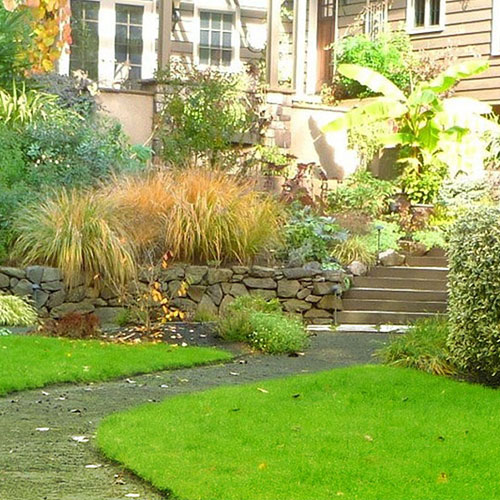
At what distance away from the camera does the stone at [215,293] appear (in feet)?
50.3

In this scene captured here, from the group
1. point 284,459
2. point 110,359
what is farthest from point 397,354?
point 284,459

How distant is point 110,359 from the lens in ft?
36.5

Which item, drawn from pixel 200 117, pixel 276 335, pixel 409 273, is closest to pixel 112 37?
pixel 200 117

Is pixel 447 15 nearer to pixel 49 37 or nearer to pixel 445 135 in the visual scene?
pixel 445 135

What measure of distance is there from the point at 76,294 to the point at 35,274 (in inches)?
23.2

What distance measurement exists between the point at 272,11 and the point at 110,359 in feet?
38.0

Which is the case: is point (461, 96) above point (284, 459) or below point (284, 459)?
above

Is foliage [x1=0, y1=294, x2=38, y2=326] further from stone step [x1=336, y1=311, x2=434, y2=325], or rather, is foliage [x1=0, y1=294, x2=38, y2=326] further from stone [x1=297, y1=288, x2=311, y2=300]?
stone step [x1=336, y1=311, x2=434, y2=325]

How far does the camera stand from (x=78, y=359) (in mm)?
10953

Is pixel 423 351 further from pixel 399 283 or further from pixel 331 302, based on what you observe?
pixel 399 283

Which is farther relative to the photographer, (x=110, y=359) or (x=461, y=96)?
(x=461, y=96)

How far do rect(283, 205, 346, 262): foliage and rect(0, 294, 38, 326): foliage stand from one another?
378 cm

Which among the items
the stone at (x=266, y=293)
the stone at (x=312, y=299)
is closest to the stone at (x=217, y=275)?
the stone at (x=266, y=293)

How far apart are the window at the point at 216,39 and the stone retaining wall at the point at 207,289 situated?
1004cm
